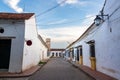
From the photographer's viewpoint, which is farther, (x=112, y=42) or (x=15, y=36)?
(x=15, y=36)

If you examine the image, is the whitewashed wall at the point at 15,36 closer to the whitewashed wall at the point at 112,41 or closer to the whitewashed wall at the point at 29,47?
the whitewashed wall at the point at 29,47

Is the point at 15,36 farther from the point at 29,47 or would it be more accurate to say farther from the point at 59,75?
the point at 59,75

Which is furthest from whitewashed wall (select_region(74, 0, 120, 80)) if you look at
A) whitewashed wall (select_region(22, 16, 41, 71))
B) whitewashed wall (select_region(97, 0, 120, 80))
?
whitewashed wall (select_region(22, 16, 41, 71))

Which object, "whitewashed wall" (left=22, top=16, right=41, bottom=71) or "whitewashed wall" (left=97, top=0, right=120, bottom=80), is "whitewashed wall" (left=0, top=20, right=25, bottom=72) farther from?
"whitewashed wall" (left=97, top=0, right=120, bottom=80)

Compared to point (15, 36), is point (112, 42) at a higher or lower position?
lower

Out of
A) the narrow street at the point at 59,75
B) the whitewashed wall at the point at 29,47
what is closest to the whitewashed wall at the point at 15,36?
the whitewashed wall at the point at 29,47

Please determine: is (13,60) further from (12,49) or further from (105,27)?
(105,27)

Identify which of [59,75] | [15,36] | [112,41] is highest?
[15,36]

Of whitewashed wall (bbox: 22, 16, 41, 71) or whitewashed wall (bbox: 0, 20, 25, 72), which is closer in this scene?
whitewashed wall (bbox: 0, 20, 25, 72)

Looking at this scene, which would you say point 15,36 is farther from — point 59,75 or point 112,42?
point 112,42

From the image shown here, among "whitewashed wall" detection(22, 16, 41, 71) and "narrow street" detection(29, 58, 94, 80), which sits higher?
"whitewashed wall" detection(22, 16, 41, 71)

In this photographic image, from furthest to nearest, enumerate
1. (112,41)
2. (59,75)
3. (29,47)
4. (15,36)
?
(29,47)
(15,36)
(59,75)
(112,41)

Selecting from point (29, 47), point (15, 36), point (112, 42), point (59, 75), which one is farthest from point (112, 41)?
point (29, 47)

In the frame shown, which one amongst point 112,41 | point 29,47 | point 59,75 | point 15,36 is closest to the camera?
point 112,41
